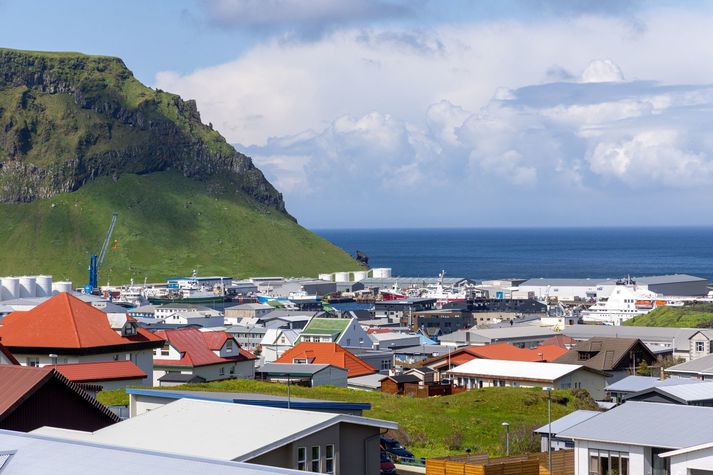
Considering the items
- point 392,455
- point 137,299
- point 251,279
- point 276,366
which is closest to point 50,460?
point 392,455

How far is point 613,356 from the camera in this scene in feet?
174

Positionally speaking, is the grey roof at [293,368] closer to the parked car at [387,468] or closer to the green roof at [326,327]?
the green roof at [326,327]

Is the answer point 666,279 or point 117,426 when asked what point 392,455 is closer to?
point 117,426

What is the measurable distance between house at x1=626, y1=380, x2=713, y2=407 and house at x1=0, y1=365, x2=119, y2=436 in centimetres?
1294

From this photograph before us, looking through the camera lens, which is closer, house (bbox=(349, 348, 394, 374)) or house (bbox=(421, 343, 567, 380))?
house (bbox=(421, 343, 567, 380))

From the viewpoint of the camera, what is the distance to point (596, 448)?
2080cm

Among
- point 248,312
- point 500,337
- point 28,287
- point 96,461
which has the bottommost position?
point 248,312

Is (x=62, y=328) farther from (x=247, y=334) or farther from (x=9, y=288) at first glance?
(x=9, y=288)

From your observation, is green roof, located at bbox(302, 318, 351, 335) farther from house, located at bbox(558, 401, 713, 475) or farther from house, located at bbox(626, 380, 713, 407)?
house, located at bbox(558, 401, 713, 475)

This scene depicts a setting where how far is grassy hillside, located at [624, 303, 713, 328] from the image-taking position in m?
87.9

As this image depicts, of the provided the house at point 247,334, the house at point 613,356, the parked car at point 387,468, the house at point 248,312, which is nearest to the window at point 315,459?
the parked car at point 387,468

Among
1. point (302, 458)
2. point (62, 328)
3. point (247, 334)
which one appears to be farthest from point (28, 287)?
point (302, 458)

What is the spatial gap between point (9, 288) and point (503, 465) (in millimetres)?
119530

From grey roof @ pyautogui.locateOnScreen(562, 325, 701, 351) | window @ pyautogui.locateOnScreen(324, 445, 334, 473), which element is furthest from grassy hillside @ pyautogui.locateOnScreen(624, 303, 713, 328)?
window @ pyautogui.locateOnScreen(324, 445, 334, 473)
